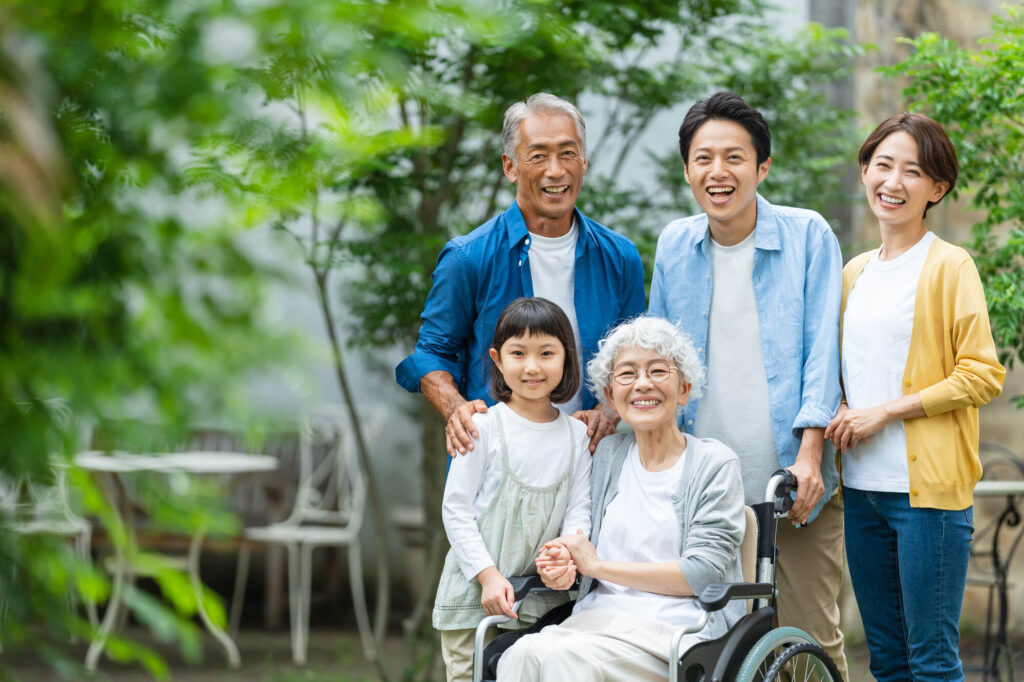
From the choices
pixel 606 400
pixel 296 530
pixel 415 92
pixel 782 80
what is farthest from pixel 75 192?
pixel 296 530

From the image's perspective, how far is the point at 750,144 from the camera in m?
2.25

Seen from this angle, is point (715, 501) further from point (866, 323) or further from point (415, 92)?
point (415, 92)

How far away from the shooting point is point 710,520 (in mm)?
2068

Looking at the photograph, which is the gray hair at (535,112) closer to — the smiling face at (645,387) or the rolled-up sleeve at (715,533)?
the smiling face at (645,387)

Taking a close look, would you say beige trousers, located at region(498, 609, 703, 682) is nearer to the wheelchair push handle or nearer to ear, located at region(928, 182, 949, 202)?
the wheelchair push handle

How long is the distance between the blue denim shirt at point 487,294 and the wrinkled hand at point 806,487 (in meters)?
0.53

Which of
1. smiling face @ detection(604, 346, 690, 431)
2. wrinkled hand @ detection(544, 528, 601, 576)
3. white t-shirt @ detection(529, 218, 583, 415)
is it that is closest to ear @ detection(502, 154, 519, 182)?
white t-shirt @ detection(529, 218, 583, 415)

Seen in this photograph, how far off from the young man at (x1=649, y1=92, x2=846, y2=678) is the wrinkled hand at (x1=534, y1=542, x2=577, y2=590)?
439 millimetres

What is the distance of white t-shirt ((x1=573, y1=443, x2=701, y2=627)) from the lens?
211 centimetres

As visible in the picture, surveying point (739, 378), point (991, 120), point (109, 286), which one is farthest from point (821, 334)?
point (109, 286)

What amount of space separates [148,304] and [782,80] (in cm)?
388

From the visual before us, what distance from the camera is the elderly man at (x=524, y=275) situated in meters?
2.37

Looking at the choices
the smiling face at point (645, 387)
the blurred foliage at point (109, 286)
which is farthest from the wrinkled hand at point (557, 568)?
the blurred foliage at point (109, 286)

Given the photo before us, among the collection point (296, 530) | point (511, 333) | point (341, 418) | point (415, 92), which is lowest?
point (296, 530)
